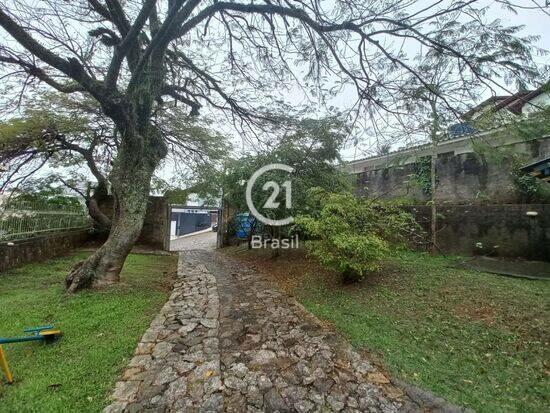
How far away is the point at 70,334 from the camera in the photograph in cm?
317

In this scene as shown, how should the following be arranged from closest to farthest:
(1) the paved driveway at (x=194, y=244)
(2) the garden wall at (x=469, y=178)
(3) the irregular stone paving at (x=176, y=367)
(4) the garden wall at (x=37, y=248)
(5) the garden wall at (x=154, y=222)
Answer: (3) the irregular stone paving at (x=176, y=367) < (4) the garden wall at (x=37, y=248) < (2) the garden wall at (x=469, y=178) < (5) the garden wall at (x=154, y=222) < (1) the paved driveway at (x=194, y=244)

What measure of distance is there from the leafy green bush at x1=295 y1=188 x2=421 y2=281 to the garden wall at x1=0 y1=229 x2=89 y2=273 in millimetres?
6242

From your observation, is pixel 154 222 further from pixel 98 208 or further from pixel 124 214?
pixel 124 214

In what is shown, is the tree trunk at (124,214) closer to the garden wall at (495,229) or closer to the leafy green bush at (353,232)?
the leafy green bush at (353,232)

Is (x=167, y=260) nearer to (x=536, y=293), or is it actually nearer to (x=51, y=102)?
(x=51, y=102)

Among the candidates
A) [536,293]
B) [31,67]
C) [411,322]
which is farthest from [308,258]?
[31,67]

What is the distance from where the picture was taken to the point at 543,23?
239cm

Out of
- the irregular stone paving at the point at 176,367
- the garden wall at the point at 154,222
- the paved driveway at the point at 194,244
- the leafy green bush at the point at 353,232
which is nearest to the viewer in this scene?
the irregular stone paving at the point at 176,367

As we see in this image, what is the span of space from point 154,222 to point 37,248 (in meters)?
4.30

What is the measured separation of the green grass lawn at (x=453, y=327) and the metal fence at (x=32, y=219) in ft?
21.0

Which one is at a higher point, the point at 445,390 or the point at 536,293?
the point at 536,293

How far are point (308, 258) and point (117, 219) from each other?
4.31 m

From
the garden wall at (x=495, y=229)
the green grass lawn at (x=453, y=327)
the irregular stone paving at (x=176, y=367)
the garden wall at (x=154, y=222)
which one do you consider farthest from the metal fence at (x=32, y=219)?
the garden wall at (x=495, y=229)

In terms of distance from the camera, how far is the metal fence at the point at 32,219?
6.18 metres
